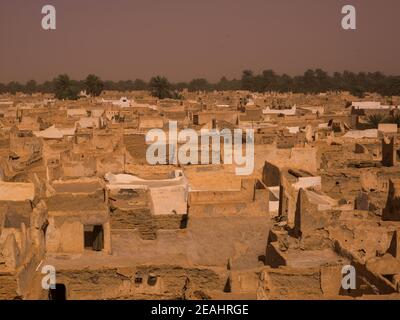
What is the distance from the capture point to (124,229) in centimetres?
1246

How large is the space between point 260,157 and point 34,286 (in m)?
13.7

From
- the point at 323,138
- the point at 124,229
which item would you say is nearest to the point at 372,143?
the point at 323,138

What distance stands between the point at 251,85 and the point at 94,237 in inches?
3981

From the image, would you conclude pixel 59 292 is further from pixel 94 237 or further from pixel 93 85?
pixel 93 85

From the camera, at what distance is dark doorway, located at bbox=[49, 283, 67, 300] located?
9.44 meters

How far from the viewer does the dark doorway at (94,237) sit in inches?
448

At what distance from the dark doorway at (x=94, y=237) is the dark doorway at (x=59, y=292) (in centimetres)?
179

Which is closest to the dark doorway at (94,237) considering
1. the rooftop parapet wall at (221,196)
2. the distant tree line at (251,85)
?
the rooftop parapet wall at (221,196)

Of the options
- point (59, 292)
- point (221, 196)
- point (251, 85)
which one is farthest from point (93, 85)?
point (59, 292)

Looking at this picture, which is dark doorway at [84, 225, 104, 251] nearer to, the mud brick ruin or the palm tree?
the mud brick ruin

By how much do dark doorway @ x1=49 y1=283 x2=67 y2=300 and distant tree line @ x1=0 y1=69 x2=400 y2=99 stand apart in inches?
2695

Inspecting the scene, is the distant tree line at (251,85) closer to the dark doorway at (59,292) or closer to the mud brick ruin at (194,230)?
the mud brick ruin at (194,230)

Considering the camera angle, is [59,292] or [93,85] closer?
[59,292]

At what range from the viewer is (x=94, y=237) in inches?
465
